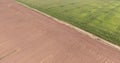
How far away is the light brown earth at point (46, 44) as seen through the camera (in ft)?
29.3

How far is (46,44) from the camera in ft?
33.8

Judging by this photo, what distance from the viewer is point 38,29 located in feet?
40.8

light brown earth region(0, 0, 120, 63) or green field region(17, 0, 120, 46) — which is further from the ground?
light brown earth region(0, 0, 120, 63)

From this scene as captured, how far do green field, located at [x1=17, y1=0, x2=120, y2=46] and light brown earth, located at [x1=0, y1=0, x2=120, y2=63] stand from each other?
1381mm

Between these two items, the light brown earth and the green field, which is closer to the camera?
the light brown earth

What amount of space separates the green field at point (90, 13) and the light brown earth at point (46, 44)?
138 cm

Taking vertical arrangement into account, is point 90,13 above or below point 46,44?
below

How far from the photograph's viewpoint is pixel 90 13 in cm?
1623

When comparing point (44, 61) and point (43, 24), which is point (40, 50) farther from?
point (43, 24)

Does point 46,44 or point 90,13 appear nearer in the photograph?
point 46,44

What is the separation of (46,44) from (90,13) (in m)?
8.11

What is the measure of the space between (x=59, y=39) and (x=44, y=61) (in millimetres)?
2840

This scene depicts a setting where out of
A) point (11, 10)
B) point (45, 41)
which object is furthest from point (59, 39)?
point (11, 10)

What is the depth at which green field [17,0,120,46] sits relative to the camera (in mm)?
12492
